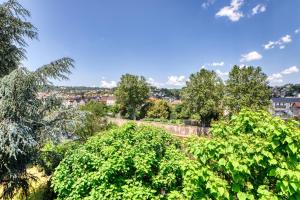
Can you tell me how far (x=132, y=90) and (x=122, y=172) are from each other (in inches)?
1561

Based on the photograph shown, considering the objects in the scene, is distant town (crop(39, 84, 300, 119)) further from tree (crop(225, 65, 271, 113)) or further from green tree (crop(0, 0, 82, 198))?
tree (crop(225, 65, 271, 113))

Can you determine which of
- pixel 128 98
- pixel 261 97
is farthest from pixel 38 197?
pixel 128 98

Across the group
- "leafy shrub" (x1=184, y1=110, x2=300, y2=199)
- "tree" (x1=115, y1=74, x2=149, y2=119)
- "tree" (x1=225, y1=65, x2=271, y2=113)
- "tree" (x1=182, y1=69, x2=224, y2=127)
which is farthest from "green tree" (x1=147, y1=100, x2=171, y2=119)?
"leafy shrub" (x1=184, y1=110, x2=300, y2=199)

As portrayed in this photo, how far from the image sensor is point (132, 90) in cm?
4631

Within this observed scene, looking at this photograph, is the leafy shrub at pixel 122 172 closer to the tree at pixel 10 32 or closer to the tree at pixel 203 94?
the tree at pixel 10 32

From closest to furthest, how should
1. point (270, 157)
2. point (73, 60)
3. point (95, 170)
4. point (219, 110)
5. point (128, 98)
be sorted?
1. point (270, 157)
2. point (95, 170)
3. point (73, 60)
4. point (219, 110)
5. point (128, 98)

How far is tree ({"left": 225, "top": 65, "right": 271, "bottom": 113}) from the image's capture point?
1073 inches

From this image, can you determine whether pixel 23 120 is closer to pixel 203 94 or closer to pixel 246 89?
pixel 246 89

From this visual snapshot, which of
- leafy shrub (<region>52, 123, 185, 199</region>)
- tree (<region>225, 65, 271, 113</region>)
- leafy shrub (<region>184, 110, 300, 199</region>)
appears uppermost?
tree (<region>225, 65, 271, 113</region>)

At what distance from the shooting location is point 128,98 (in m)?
46.4

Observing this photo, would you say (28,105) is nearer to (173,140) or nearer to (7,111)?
(7,111)

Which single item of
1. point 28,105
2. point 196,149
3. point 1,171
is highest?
point 28,105

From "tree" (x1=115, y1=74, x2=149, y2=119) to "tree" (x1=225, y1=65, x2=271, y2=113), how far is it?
67.5 feet

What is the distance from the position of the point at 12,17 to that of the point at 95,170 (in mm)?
7297
